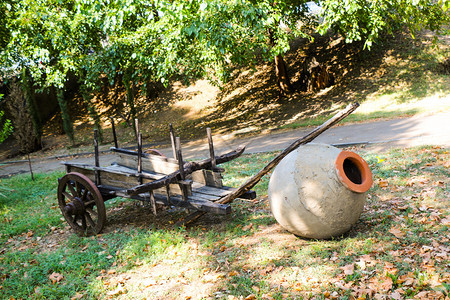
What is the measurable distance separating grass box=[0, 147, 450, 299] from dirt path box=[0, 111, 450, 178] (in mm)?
2437

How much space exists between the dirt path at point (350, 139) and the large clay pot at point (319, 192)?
15.9 ft

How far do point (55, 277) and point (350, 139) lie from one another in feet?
27.2

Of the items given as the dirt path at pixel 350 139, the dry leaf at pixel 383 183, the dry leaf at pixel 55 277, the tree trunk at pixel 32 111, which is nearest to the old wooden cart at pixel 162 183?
the dry leaf at pixel 55 277

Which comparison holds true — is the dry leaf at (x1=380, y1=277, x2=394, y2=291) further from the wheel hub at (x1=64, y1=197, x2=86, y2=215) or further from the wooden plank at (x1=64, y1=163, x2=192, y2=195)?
the wheel hub at (x1=64, y1=197, x2=86, y2=215)

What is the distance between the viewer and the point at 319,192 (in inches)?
154

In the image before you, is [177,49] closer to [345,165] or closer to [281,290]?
[345,165]

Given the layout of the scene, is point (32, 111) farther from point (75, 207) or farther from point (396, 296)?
point (396, 296)

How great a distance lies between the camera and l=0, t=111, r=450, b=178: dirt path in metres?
8.85

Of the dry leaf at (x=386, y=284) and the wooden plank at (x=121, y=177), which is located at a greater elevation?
the wooden plank at (x=121, y=177)

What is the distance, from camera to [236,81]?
21.1 meters

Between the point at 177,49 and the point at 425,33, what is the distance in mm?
14029

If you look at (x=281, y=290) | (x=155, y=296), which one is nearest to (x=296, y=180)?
(x=281, y=290)

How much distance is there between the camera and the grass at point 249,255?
3482 mm

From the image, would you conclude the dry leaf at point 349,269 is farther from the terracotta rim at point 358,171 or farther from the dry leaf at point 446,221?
the dry leaf at point 446,221
